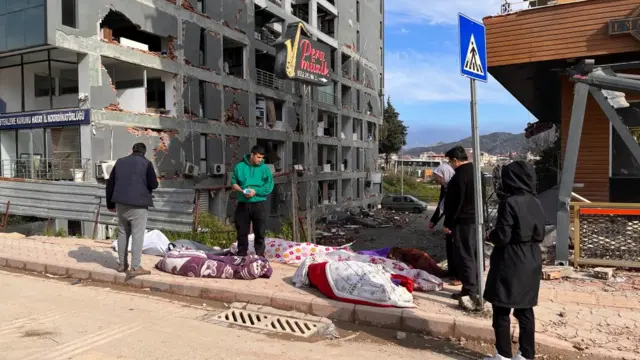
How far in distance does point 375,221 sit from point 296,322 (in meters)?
28.5

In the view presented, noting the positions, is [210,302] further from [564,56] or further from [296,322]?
[564,56]

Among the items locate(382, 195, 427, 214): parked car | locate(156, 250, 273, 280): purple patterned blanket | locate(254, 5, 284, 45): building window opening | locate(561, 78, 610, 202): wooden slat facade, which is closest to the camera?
locate(156, 250, 273, 280): purple patterned blanket

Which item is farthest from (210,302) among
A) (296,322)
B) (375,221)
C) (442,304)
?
(375,221)

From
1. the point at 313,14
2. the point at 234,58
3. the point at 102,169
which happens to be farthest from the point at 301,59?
the point at 313,14

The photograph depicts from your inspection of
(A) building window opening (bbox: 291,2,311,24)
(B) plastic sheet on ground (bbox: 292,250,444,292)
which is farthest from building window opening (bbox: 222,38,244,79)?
(B) plastic sheet on ground (bbox: 292,250,444,292)

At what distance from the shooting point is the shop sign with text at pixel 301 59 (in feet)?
38.3

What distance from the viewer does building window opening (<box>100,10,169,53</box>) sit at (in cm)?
2026

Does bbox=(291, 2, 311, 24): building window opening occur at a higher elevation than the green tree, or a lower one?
higher

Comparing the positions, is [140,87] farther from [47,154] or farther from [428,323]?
[428,323]

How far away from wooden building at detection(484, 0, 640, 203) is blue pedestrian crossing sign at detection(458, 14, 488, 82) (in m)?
6.19

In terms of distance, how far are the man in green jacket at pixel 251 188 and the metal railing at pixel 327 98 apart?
32.6 m

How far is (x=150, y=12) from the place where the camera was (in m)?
21.3

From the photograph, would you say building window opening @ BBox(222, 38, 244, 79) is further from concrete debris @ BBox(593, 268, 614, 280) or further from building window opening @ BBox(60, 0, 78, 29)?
concrete debris @ BBox(593, 268, 614, 280)

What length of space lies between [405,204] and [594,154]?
3205cm
